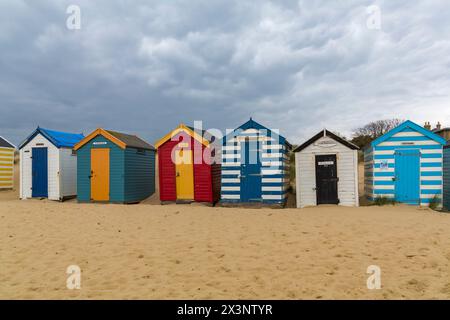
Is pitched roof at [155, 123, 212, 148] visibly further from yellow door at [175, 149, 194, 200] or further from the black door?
the black door

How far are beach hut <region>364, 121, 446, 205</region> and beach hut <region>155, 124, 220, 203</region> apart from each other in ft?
23.1

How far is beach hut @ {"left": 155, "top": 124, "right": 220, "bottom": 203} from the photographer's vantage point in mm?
14828

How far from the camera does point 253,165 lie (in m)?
14.5

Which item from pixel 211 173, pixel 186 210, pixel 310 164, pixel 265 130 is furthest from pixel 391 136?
pixel 186 210

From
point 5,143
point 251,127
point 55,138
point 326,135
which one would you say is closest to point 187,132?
point 251,127

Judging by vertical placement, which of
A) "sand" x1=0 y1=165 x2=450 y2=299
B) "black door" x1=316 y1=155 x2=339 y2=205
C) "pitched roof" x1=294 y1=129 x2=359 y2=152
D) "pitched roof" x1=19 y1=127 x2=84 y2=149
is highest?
"pitched roof" x1=19 y1=127 x2=84 y2=149

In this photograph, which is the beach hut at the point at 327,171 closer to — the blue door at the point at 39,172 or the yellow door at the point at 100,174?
the yellow door at the point at 100,174

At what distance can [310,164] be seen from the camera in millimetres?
14227

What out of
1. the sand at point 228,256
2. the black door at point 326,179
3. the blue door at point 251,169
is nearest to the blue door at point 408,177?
the black door at point 326,179

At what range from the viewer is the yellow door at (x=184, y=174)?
15.0m

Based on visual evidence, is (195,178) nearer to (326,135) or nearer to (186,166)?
(186,166)

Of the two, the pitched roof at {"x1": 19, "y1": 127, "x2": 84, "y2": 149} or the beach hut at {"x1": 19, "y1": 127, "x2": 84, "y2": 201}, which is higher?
the pitched roof at {"x1": 19, "y1": 127, "x2": 84, "y2": 149}

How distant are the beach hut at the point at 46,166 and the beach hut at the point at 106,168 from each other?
198cm

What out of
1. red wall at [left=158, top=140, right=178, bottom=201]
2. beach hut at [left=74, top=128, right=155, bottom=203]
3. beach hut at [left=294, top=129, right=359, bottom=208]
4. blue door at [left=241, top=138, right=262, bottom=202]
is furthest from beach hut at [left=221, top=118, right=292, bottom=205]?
beach hut at [left=74, top=128, right=155, bottom=203]
